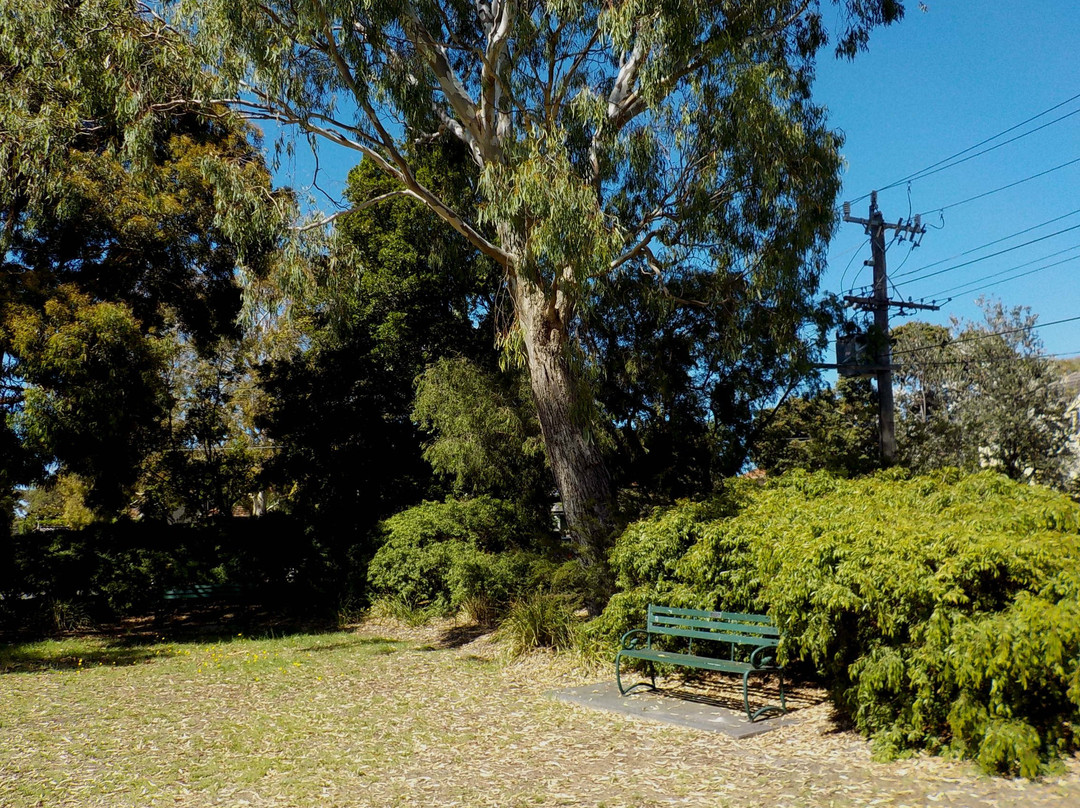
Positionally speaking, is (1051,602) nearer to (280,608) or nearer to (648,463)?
(648,463)

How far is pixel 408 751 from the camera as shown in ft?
22.1

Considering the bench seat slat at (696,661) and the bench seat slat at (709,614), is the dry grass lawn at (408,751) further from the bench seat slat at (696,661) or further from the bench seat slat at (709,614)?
the bench seat slat at (709,614)

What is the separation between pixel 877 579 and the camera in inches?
232

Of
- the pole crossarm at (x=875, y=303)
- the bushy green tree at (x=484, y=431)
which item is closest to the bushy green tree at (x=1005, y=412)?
the pole crossarm at (x=875, y=303)

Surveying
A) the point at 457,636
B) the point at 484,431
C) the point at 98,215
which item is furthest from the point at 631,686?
the point at 98,215

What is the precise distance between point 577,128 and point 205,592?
10585 millimetres

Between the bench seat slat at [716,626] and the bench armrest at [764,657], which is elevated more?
the bench seat slat at [716,626]

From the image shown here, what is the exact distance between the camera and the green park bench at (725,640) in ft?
23.4

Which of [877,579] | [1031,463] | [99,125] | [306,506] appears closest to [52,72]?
[99,125]

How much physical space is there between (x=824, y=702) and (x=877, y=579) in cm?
197

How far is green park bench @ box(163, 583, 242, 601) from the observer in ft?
51.5

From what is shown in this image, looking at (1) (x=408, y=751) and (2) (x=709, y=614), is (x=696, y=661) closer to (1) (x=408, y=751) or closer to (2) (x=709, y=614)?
(2) (x=709, y=614)

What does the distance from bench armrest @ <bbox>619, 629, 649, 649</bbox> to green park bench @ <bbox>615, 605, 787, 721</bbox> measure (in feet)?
0.03

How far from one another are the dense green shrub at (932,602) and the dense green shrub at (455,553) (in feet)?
19.4
